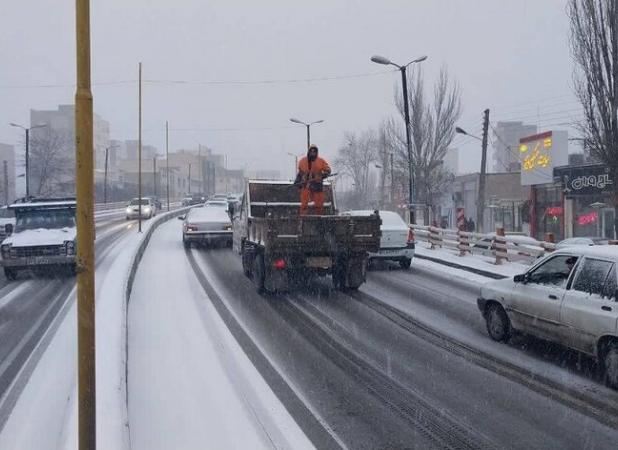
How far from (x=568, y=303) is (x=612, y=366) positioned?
1075 mm

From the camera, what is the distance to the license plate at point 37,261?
17.5 metres

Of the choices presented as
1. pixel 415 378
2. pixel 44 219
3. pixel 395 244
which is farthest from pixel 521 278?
pixel 44 219

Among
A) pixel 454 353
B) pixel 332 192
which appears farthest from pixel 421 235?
pixel 454 353

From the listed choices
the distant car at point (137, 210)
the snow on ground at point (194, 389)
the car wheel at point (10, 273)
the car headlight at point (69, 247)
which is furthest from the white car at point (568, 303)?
the distant car at point (137, 210)

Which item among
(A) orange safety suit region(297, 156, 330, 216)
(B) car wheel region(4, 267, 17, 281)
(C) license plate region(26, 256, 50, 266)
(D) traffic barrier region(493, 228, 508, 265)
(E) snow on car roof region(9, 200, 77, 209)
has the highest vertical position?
(A) orange safety suit region(297, 156, 330, 216)

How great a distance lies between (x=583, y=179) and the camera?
101ft

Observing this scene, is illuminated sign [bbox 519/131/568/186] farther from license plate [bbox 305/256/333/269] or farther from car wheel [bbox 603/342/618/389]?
car wheel [bbox 603/342/618/389]

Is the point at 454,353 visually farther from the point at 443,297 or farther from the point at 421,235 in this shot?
the point at 421,235

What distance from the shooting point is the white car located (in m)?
7.71

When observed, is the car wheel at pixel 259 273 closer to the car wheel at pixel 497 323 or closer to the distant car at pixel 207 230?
the car wheel at pixel 497 323

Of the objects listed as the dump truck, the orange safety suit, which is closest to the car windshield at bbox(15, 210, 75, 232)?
the dump truck

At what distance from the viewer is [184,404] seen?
7.02 meters

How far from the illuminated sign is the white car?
82.8 feet

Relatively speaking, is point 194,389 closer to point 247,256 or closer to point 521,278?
point 521,278
